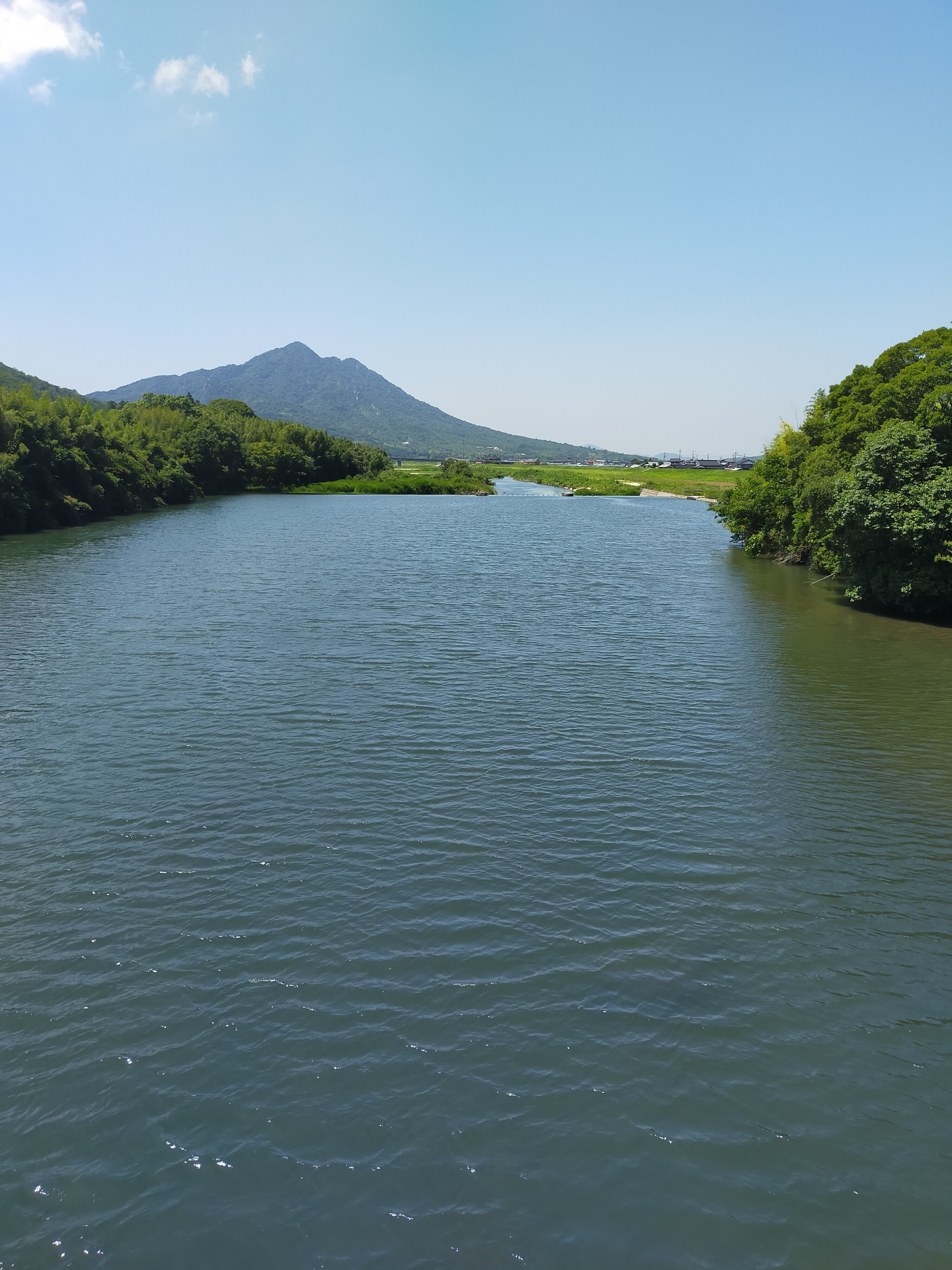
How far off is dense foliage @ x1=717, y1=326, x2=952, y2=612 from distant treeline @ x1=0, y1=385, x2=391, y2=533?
5544cm

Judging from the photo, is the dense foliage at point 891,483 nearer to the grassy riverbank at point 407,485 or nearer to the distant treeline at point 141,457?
the distant treeline at point 141,457

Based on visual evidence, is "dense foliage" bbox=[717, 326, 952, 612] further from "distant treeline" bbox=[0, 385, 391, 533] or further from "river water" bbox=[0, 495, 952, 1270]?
"distant treeline" bbox=[0, 385, 391, 533]

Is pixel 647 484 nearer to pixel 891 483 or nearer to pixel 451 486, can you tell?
pixel 451 486

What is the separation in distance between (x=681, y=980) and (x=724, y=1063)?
1358 mm

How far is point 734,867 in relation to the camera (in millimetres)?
12961

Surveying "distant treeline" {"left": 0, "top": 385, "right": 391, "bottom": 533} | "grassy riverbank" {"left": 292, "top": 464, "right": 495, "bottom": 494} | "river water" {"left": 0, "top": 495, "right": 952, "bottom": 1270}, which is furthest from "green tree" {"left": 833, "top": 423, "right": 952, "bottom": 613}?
"grassy riverbank" {"left": 292, "top": 464, "right": 495, "bottom": 494}

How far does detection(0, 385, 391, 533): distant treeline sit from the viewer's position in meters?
63.9

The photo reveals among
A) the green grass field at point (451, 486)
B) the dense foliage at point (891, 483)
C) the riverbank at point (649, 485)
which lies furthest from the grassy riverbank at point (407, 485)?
the dense foliage at point (891, 483)

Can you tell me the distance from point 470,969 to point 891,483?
1161 inches

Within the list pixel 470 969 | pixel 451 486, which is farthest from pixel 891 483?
pixel 451 486

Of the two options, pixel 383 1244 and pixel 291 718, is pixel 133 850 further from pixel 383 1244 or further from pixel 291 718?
pixel 383 1244

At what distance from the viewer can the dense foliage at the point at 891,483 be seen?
31.3m

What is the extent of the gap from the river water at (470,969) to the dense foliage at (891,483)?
9.83m

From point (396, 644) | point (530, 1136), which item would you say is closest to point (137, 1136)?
point (530, 1136)
